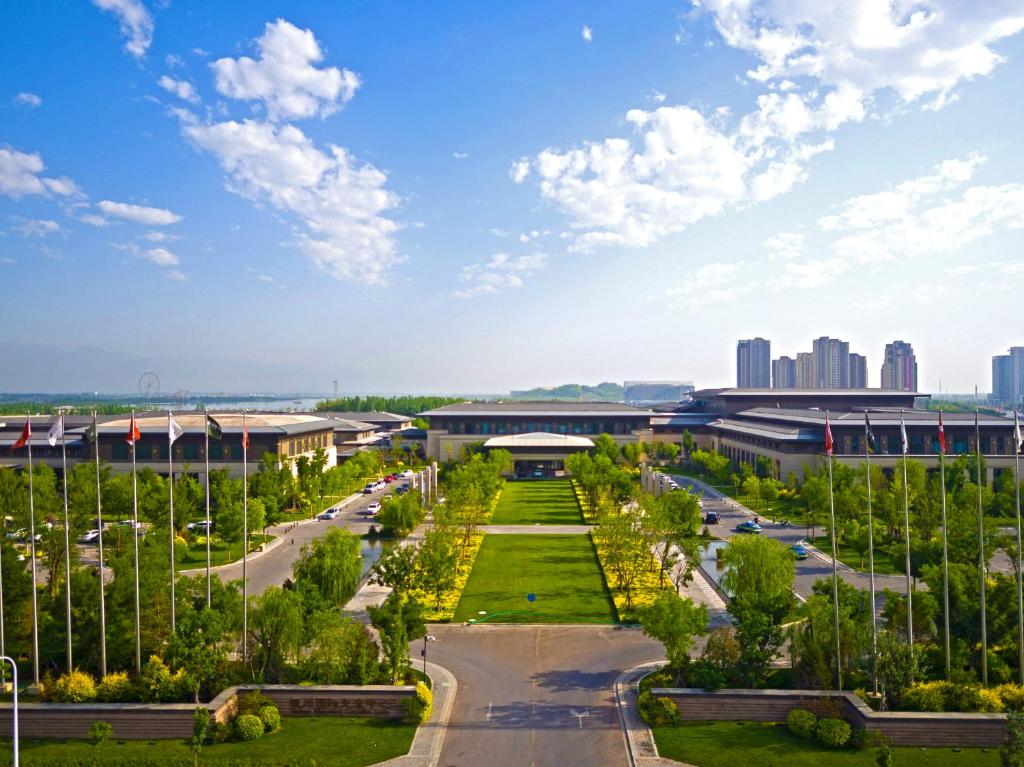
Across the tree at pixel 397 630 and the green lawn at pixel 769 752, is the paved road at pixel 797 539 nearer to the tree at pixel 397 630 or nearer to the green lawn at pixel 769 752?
the green lawn at pixel 769 752

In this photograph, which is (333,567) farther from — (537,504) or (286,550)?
(537,504)

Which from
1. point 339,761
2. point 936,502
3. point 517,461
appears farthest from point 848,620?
point 517,461

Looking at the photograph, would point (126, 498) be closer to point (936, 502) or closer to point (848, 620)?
point (848, 620)

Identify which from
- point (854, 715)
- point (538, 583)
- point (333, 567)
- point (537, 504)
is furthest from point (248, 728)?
point (537, 504)

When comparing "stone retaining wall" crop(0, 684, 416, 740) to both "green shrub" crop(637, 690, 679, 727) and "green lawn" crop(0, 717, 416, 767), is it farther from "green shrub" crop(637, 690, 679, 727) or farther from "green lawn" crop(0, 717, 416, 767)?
"green shrub" crop(637, 690, 679, 727)

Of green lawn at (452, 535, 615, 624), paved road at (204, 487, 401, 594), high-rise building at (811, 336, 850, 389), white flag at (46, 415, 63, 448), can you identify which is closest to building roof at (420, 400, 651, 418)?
paved road at (204, 487, 401, 594)
